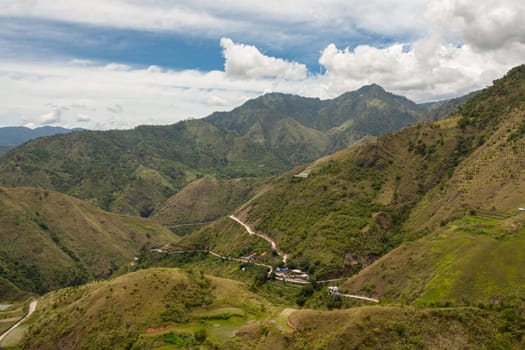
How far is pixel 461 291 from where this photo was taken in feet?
236

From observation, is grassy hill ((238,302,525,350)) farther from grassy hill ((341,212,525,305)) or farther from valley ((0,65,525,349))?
grassy hill ((341,212,525,305))

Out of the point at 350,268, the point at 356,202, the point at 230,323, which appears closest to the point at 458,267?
the point at 350,268

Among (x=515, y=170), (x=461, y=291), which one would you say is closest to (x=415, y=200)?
(x=515, y=170)

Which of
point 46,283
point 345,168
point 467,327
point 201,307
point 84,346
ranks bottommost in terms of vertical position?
point 46,283

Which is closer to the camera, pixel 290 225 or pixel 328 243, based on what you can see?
pixel 328 243

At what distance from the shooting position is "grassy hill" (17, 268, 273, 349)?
63469 mm

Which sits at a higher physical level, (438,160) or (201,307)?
(438,160)

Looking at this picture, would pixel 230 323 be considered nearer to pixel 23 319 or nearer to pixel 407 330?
pixel 407 330

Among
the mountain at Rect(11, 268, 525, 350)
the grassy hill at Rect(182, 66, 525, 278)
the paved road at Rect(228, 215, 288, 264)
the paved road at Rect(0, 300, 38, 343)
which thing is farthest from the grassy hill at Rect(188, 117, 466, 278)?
the paved road at Rect(0, 300, 38, 343)

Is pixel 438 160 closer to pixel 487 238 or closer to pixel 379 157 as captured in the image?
pixel 379 157

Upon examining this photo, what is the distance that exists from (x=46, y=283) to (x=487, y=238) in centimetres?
18234

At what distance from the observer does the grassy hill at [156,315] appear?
63469mm

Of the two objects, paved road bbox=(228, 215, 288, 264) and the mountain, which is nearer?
the mountain

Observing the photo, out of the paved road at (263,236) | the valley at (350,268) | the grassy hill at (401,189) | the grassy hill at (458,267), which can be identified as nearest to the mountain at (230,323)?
the valley at (350,268)
